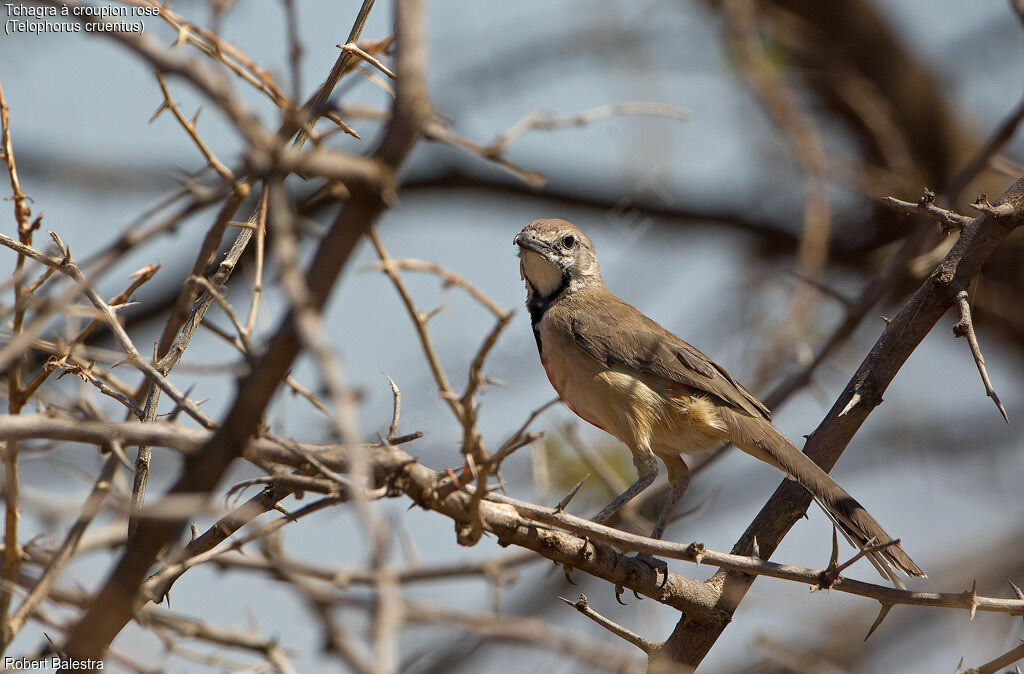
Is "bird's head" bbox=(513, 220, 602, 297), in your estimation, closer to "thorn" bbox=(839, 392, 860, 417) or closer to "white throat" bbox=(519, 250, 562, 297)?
"white throat" bbox=(519, 250, 562, 297)

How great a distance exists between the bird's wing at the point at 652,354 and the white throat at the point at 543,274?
41 centimetres

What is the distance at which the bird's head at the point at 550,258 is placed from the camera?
5.38 meters

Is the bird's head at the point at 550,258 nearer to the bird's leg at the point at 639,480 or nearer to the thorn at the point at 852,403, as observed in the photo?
the bird's leg at the point at 639,480

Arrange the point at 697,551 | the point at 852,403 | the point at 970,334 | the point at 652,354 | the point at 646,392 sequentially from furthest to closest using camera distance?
the point at 652,354 → the point at 646,392 → the point at 852,403 → the point at 970,334 → the point at 697,551

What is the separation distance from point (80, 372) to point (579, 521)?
164 centimetres

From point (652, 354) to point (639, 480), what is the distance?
26.9 inches

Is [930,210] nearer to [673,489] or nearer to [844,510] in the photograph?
[844,510]

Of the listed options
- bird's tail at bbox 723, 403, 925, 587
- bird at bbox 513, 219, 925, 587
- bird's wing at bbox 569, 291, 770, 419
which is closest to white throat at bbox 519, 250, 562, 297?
bird at bbox 513, 219, 925, 587

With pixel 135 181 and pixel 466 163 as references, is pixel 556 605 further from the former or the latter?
pixel 135 181

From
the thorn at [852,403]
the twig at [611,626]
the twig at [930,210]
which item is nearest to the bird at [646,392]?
the thorn at [852,403]

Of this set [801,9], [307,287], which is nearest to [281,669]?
[307,287]

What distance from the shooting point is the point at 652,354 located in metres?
4.79

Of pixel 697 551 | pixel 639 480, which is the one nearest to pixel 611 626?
pixel 697 551

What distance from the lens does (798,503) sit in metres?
3.68
